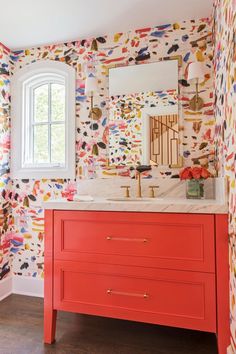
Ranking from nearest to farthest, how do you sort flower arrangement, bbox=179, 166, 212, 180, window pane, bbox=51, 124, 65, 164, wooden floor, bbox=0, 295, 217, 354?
wooden floor, bbox=0, 295, 217, 354, flower arrangement, bbox=179, 166, 212, 180, window pane, bbox=51, 124, 65, 164

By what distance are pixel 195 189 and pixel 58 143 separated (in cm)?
136

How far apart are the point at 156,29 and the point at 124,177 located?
1.27 meters

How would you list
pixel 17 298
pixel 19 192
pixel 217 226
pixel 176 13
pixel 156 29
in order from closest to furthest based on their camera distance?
pixel 217 226, pixel 176 13, pixel 156 29, pixel 17 298, pixel 19 192

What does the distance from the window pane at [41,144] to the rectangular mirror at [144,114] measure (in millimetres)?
705

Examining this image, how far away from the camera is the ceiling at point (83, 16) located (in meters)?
1.98

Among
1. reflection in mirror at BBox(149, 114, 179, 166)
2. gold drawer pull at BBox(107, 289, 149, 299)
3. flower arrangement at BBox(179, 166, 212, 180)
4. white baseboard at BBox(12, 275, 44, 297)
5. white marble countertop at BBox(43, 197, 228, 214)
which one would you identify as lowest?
white baseboard at BBox(12, 275, 44, 297)

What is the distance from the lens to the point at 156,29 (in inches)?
89.4

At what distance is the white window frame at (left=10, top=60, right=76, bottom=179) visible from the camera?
8.10 feet

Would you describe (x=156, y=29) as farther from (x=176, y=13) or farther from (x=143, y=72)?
(x=143, y=72)

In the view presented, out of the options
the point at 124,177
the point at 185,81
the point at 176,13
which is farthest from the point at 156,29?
the point at 124,177

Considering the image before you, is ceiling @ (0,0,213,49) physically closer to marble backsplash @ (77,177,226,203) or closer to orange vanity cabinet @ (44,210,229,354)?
marble backsplash @ (77,177,226,203)

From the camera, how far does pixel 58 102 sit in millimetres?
2623

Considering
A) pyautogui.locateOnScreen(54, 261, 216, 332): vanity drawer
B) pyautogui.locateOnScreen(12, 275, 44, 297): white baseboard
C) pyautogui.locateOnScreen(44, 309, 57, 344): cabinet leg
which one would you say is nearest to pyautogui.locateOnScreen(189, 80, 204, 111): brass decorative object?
pyautogui.locateOnScreen(54, 261, 216, 332): vanity drawer

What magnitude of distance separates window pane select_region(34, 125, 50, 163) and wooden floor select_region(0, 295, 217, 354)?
136 cm
